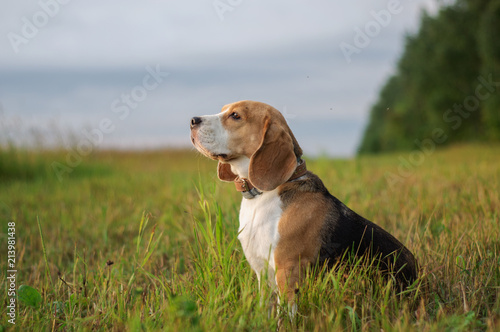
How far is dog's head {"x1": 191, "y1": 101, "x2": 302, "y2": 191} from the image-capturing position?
3340 mm

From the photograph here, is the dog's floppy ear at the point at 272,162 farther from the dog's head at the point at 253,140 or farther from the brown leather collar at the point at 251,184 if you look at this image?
the brown leather collar at the point at 251,184

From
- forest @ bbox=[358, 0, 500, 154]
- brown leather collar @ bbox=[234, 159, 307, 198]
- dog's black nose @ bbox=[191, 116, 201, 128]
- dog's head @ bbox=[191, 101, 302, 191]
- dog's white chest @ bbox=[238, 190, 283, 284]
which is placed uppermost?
forest @ bbox=[358, 0, 500, 154]

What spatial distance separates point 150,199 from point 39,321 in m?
4.81

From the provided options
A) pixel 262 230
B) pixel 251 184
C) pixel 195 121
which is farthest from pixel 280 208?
pixel 195 121

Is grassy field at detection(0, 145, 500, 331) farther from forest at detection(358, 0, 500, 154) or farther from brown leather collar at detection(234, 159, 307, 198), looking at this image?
forest at detection(358, 0, 500, 154)

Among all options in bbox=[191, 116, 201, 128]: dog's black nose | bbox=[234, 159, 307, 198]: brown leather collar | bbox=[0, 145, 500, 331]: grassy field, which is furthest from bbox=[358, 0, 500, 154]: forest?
bbox=[191, 116, 201, 128]: dog's black nose

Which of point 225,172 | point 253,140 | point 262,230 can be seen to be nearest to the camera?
point 262,230

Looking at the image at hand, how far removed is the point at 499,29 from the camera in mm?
23891

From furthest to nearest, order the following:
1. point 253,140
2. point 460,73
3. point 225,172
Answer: point 460,73 < point 225,172 < point 253,140

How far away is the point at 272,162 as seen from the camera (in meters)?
3.33

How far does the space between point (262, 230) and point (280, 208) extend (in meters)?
0.22

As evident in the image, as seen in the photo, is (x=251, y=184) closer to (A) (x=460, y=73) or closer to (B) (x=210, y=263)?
(B) (x=210, y=263)

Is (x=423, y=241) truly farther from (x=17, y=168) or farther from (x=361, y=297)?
(x=17, y=168)

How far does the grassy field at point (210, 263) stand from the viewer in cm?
297
